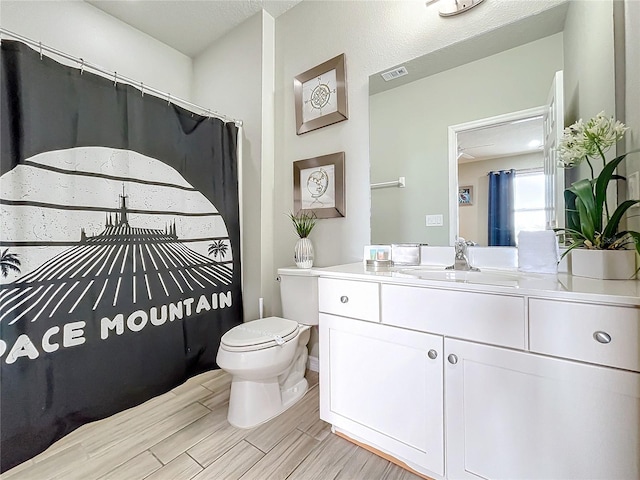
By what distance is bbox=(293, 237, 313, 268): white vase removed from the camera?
191cm

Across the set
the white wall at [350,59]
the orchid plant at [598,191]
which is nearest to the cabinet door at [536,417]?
the orchid plant at [598,191]

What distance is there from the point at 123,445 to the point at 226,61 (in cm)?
267

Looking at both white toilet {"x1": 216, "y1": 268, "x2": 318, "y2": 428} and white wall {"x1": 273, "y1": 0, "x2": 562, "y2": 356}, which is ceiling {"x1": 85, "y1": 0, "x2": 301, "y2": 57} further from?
white toilet {"x1": 216, "y1": 268, "x2": 318, "y2": 428}

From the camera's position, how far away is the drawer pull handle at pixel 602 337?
2.48 ft

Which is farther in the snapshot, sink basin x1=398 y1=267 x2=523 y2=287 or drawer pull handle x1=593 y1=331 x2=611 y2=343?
sink basin x1=398 y1=267 x2=523 y2=287

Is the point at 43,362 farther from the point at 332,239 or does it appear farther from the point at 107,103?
the point at 332,239

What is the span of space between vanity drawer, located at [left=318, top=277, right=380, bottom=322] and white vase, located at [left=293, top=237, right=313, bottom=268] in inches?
21.7

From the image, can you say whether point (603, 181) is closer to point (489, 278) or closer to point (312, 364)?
point (489, 278)

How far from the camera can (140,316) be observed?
1.66 m

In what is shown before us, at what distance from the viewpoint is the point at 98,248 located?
1.51 m

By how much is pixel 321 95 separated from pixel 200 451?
2.12m

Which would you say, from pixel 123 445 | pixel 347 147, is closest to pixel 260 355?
pixel 123 445

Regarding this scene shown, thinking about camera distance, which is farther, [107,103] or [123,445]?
[107,103]

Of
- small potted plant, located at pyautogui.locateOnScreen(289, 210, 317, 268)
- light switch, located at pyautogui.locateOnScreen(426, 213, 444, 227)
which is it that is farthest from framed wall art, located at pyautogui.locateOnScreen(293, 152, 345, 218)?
light switch, located at pyautogui.locateOnScreen(426, 213, 444, 227)
